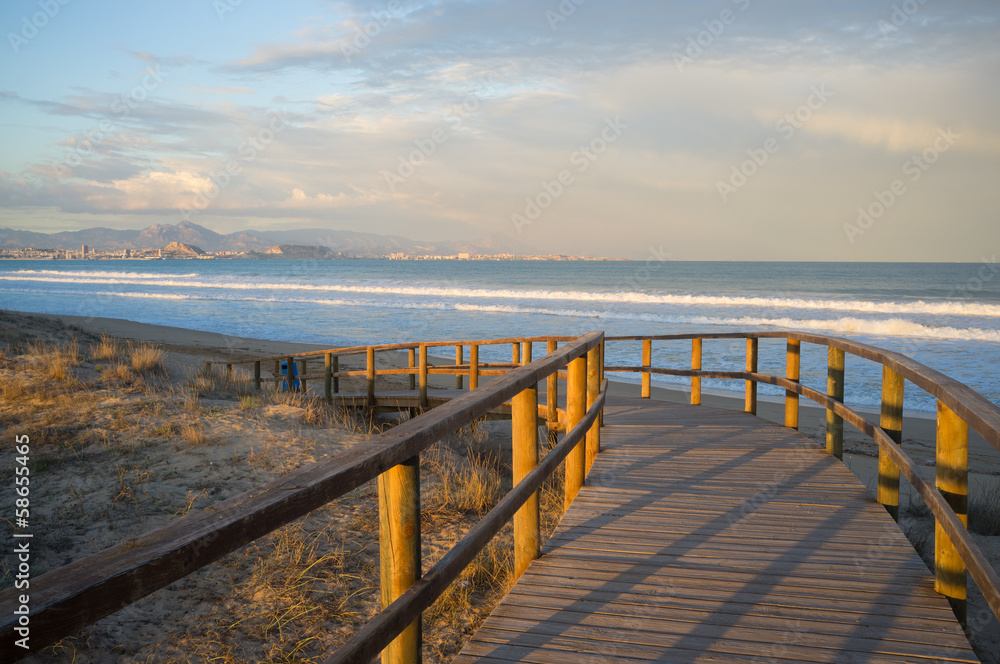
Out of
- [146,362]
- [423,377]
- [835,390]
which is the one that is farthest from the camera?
[146,362]

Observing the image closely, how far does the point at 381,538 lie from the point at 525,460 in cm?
144

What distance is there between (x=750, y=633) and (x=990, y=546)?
447 cm

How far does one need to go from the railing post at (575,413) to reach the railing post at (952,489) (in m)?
2.08

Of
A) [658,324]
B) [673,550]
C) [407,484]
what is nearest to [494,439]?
[673,550]

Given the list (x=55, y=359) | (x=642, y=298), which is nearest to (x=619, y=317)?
(x=642, y=298)

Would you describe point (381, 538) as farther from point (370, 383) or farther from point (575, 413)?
point (370, 383)

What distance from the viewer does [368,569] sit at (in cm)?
442

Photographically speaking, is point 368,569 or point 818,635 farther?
point 368,569

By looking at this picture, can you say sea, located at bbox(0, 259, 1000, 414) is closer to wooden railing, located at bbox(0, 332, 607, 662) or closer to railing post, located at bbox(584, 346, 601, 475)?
railing post, located at bbox(584, 346, 601, 475)

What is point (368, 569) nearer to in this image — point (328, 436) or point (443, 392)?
point (328, 436)

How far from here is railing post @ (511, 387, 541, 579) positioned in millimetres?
3113

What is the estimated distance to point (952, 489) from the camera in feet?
9.53

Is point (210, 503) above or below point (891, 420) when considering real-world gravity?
below

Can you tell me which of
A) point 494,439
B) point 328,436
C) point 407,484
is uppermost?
point 407,484
